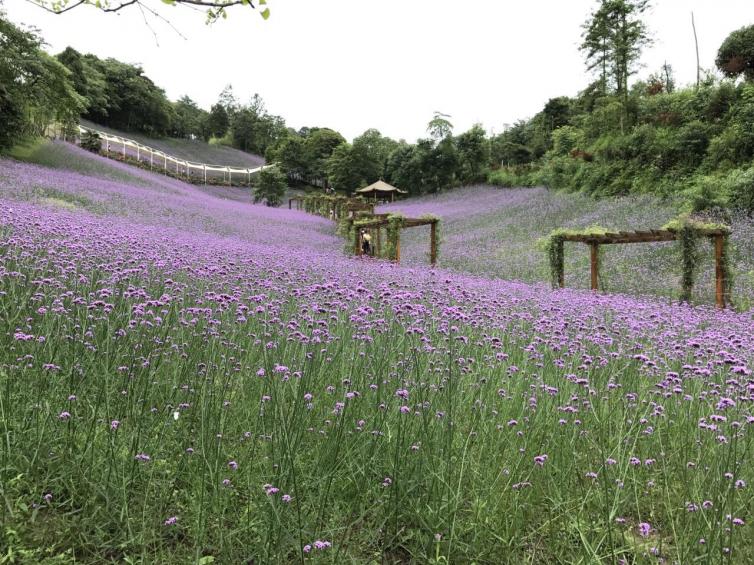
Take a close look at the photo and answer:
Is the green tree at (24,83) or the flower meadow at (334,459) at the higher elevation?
the green tree at (24,83)

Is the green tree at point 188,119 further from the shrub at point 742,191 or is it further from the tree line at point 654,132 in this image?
the shrub at point 742,191

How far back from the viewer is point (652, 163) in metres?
21.7

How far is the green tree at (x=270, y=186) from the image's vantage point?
40.7 m

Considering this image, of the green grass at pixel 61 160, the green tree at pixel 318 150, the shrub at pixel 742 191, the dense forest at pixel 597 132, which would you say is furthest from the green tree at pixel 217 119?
the shrub at pixel 742 191

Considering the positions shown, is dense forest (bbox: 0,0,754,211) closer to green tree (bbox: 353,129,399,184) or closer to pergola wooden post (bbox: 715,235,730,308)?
green tree (bbox: 353,129,399,184)

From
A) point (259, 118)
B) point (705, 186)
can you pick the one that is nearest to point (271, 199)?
point (705, 186)

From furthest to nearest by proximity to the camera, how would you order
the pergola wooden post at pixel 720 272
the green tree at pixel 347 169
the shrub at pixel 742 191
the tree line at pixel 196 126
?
the green tree at pixel 347 169 → the tree line at pixel 196 126 → the shrub at pixel 742 191 → the pergola wooden post at pixel 720 272

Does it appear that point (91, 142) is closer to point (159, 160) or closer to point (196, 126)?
point (159, 160)

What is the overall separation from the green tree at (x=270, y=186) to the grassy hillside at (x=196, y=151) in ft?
62.9

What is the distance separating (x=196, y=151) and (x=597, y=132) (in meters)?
48.8

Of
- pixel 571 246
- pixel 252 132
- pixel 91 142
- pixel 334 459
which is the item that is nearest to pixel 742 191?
pixel 571 246

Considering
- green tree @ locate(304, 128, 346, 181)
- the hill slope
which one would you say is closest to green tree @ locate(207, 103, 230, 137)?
green tree @ locate(304, 128, 346, 181)

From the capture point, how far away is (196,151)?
61.1 m

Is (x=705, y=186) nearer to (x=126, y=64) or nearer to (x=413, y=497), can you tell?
(x=413, y=497)
